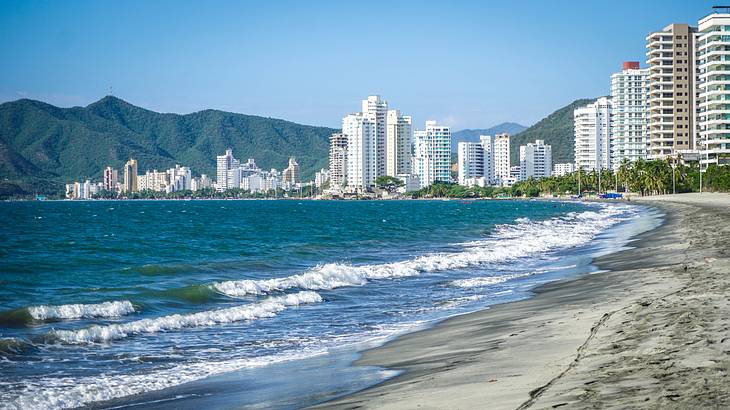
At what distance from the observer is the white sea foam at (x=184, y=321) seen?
14805 mm

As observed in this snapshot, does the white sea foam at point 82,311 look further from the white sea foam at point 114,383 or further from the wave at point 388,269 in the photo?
the white sea foam at point 114,383

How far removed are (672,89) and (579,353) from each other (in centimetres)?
17710

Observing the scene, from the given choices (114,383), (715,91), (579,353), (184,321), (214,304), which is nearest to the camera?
(579,353)

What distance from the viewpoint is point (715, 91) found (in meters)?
135

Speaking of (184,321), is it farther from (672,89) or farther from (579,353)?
(672,89)

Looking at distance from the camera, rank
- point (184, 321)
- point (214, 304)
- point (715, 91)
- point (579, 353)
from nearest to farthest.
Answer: point (579, 353)
point (184, 321)
point (214, 304)
point (715, 91)

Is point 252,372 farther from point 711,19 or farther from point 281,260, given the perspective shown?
point 711,19

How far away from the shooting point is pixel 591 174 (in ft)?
641

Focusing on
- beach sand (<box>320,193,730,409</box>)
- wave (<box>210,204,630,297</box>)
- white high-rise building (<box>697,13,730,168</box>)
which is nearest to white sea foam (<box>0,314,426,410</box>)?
beach sand (<box>320,193,730,409</box>)

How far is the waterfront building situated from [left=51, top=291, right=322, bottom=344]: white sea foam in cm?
16101

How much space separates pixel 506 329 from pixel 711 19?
14820 centimetres

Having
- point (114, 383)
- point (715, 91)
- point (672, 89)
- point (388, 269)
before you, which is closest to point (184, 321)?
point (114, 383)

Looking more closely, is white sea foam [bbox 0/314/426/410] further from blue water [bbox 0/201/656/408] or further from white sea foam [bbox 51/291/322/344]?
white sea foam [bbox 51/291/322/344]

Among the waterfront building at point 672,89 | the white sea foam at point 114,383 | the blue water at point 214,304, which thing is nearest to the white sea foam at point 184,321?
the blue water at point 214,304
